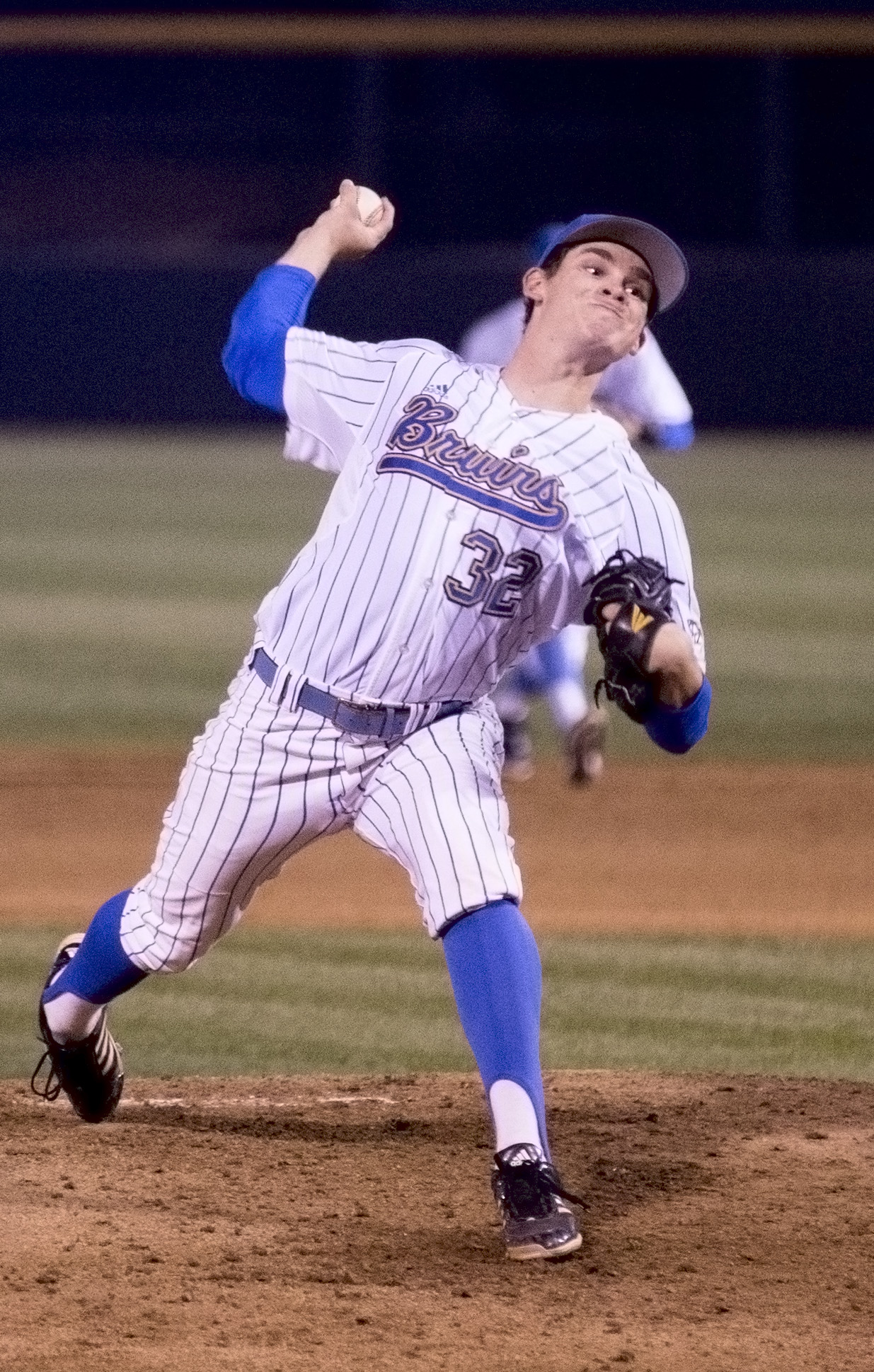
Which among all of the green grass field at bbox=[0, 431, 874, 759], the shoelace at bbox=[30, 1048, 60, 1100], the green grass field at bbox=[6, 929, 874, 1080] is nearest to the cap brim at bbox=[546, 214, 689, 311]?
the shoelace at bbox=[30, 1048, 60, 1100]

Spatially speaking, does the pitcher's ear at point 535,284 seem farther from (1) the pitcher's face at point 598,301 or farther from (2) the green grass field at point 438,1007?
(2) the green grass field at point 438,1007

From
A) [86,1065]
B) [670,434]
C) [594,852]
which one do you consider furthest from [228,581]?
[86,1065]

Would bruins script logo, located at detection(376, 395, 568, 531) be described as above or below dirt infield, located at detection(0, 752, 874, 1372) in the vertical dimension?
above

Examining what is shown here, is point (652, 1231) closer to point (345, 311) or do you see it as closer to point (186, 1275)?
point (186, 1275)

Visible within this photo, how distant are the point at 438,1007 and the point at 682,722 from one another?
2125mm

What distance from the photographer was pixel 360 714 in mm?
3238

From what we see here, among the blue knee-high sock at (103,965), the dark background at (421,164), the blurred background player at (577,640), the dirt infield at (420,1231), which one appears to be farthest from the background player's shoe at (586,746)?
the dark background at (421,164)

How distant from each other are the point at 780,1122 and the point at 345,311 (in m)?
16.9

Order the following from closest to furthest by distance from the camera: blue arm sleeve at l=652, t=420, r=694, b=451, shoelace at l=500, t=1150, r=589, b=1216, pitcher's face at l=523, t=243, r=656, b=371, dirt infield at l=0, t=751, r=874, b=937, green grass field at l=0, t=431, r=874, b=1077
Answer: shoelace at l=500, t=1150, r=589, b=1216 → pitcher's face at l=523, t=243, r=656, b=371 → green grass field at l=0, t=431, r=874, b=1077 → dirt infield at l=0, t=751, r=874, b=937 → blue arm sleeve at l=652, t=420, r=694, b=451

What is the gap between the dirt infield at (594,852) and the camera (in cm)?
597

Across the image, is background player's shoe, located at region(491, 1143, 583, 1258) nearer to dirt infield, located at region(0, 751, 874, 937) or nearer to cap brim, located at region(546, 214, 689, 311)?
cap brim, located at region(546, 214, 689, 311)

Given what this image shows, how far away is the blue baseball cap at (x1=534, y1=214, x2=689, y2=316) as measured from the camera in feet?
10.6

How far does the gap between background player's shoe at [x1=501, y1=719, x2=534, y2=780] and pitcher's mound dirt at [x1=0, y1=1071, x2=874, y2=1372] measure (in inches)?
140

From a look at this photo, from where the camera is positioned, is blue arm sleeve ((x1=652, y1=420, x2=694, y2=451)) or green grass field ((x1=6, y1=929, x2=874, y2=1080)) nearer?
green grass field ((x1=6, y1=929, x2=874, y2=1080))
